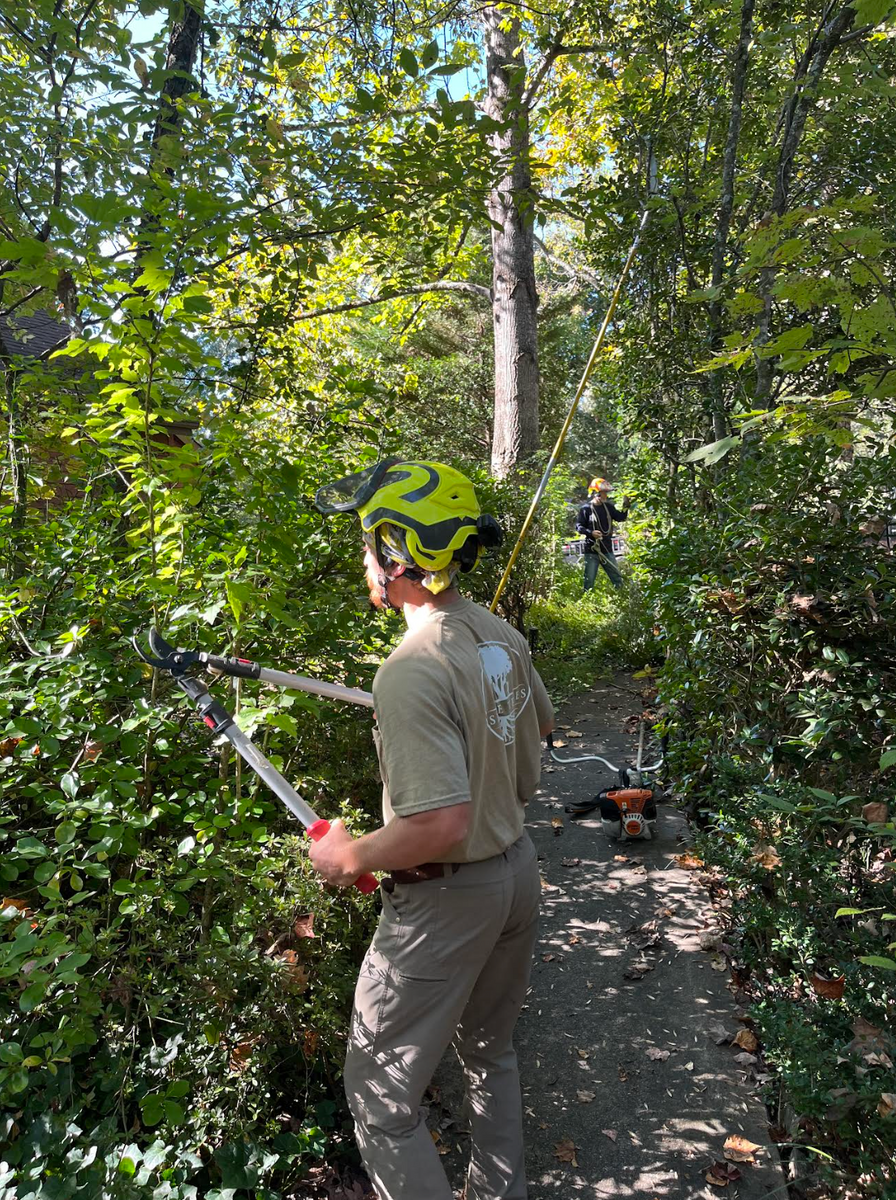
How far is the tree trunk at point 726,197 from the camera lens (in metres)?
5.10

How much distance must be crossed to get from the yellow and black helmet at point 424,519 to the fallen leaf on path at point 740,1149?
6.87 feet

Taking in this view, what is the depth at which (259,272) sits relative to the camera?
5.19 meters

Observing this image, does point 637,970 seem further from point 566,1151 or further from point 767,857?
point 767,857

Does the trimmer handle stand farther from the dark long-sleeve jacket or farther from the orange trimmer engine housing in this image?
the dark long-sleeve jacket

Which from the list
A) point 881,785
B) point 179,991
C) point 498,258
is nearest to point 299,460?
point 179,991

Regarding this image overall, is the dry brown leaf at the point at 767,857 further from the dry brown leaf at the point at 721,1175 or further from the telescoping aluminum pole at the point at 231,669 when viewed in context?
the telescoping aluminum pole at the point at 231,669

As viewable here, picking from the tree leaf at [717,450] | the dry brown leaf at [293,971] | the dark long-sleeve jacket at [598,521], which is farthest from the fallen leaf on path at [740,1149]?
the dark long-sleeve jacket at [598,521]

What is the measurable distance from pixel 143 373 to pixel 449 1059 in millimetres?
2826

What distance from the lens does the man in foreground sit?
1.79 meters

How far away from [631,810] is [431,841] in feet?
10.7

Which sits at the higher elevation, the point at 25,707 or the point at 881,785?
the point at 25,707

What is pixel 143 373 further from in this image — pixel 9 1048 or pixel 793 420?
pixel 793 420

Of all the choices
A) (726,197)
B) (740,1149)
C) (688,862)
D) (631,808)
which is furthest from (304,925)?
(726,197)

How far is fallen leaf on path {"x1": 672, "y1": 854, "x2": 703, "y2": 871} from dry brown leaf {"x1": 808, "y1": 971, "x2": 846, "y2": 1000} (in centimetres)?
Result: 212
